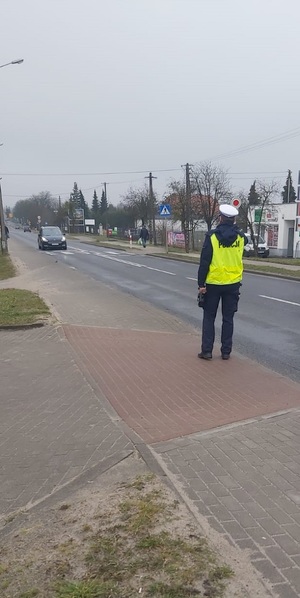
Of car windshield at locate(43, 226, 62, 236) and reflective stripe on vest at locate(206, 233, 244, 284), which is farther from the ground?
reflective stripe on vest at locate(206, 233, 244, 284)

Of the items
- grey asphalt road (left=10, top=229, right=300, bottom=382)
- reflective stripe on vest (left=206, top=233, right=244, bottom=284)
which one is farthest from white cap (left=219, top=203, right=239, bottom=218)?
grey asphalt road (left=10, top=229, right=300, bottom=382)

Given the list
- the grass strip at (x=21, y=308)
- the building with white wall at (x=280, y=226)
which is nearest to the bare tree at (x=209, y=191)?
the building with white wall at (x=280, y=226)

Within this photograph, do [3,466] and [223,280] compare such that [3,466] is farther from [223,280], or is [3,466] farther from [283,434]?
[223,280]

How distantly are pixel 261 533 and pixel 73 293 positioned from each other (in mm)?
11260

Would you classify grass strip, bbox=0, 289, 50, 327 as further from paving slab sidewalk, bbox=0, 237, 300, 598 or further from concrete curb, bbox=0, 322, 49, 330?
paving slab sidewalk, bbox=0, 237, 300, 598

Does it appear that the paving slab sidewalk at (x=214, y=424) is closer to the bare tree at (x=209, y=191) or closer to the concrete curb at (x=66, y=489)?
the concrete curb at (x=66, y=489)

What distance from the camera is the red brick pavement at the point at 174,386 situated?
178 inches

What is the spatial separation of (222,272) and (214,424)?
2.56m

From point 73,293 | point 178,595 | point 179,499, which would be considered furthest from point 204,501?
point 73,293

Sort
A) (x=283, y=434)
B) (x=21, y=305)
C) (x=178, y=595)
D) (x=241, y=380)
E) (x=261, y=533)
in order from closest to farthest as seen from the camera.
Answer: (x=178, y=595)
(x=261, y=533)
(x=283, y=434)
(x=241, y=380)
(x=21, y=305)

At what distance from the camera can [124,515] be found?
2.95 metres

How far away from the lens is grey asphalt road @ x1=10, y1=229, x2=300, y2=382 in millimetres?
7293

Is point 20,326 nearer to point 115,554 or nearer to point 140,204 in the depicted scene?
point 115,554

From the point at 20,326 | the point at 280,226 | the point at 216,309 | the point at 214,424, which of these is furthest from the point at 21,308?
the point at 280,226
